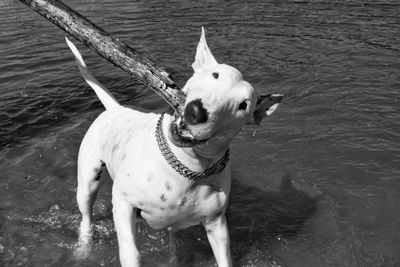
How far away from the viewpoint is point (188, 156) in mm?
3670

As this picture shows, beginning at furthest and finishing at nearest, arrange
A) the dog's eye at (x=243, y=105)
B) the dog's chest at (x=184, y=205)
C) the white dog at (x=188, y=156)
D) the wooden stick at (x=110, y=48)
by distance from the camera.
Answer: the wooden stick at (x=110, y=48), the dog's chest at (x=184, y=205), the dog's eye at (x=243, y=105), the white dog at (x=188, y=156)

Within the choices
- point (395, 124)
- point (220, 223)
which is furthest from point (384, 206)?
point (220, 223)

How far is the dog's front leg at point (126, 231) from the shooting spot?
3.97 meters

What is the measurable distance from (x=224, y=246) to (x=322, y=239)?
1661mm

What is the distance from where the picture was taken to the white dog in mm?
3270

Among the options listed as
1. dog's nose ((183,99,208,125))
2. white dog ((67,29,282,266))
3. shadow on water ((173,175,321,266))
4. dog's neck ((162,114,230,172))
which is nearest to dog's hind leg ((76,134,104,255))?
white dog ((67,29,282,266))

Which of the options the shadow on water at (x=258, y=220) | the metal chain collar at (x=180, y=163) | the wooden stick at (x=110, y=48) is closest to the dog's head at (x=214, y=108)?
the metal chain collar at (x=180, y=163)

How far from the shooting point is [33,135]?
782cm

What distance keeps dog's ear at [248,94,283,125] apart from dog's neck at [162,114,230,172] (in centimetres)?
33

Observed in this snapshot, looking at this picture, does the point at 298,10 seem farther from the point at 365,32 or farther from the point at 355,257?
the point at 355,257

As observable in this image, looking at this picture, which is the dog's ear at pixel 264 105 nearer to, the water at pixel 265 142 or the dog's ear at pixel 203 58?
the dog's ear at pixel 203 58

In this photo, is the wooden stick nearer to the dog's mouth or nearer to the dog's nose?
the dog's mouth

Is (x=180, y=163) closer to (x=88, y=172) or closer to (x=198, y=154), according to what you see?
(x=198, y=154)

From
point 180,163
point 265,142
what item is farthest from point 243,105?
point 265,142
